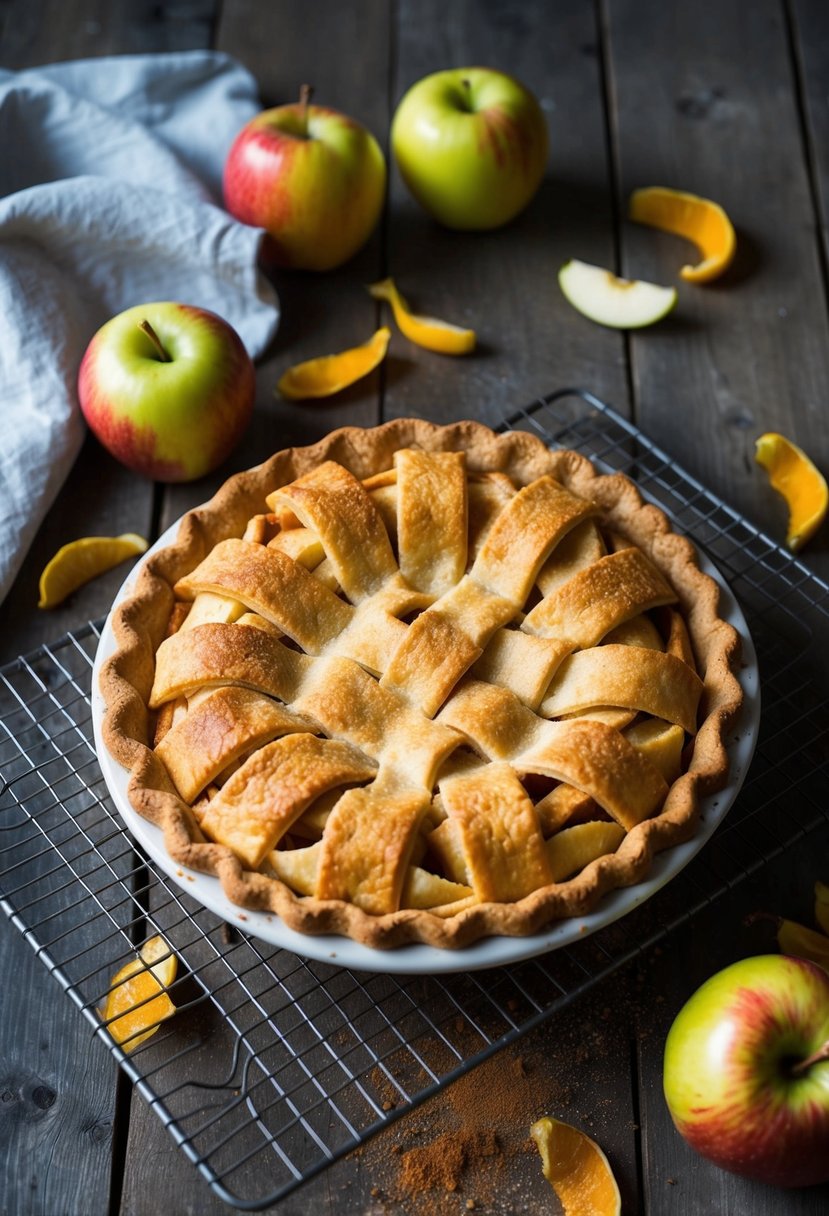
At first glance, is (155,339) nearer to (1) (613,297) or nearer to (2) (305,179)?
(2) (305,179)

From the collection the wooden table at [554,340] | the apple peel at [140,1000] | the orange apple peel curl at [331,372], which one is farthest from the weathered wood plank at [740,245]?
the apple peel at [140,1000]

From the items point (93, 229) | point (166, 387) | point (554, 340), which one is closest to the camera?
point (166, 387)

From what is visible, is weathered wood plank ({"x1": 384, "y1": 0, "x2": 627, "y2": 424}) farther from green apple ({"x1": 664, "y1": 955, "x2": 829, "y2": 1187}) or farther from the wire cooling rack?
green apple ({"x1": 664, "y1": 955, "x2": 829, "y2": 1187})

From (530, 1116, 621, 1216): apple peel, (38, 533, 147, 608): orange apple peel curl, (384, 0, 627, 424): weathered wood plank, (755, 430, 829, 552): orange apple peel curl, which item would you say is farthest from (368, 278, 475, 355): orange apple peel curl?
(530, 1116, 621, 1216): apple peel

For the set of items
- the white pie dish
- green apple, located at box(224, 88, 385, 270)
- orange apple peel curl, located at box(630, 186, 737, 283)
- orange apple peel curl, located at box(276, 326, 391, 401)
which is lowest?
the white pie dish

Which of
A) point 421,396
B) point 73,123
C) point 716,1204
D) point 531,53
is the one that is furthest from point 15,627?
point 531,53

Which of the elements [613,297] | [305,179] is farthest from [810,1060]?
[305,179]
